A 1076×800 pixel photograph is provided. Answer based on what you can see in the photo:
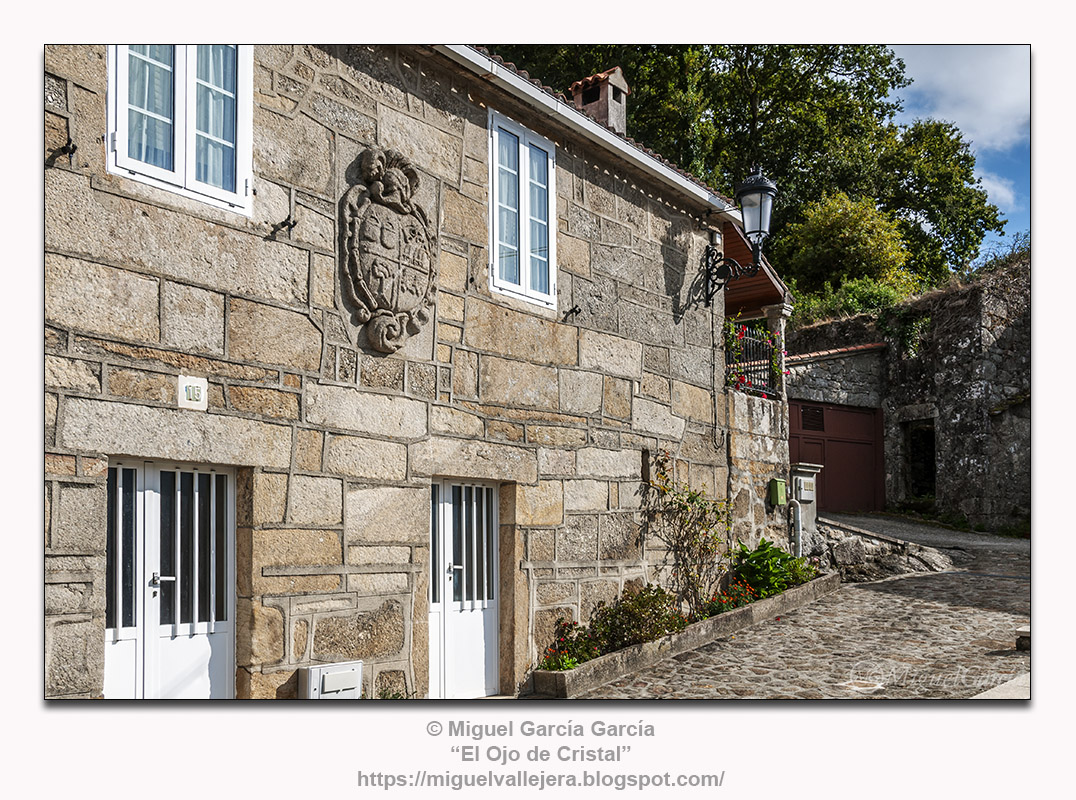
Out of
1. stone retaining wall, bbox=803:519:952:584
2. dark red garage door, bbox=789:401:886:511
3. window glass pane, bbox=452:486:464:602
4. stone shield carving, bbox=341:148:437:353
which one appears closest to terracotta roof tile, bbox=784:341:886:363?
dark red garage door, bbox=789:401:886:511

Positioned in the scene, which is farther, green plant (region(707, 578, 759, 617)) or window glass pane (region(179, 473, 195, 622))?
green plant (region(707, 578, 759, 617))

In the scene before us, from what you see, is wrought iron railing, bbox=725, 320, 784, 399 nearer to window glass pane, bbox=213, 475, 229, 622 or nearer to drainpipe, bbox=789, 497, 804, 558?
drainpipe, bbox=789, 497, 804, 558

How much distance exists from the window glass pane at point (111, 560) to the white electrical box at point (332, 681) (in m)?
1.05

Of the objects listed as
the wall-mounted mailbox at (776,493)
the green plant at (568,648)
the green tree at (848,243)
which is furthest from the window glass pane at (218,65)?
the green tree at (848,243)

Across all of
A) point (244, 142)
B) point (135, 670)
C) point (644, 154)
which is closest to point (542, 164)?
point (644, 154)

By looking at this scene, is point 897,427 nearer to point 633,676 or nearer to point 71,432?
point 633,676

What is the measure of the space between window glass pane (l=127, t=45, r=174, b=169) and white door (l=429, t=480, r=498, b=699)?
2646mm

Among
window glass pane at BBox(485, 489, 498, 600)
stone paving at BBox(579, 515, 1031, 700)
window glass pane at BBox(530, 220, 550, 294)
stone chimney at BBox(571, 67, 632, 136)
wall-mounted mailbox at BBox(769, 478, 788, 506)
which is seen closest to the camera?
stone paving at BBox(579, 515, 1031, 700)

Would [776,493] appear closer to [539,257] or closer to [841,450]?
[539,257]

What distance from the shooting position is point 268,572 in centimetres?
499

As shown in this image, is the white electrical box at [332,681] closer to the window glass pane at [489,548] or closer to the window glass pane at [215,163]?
the window glass pane at [489,548]

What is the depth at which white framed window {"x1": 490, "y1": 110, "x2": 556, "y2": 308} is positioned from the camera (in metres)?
6.70

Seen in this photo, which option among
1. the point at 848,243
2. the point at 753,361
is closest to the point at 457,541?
the point at 753,361

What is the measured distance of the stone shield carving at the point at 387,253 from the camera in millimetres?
5566
